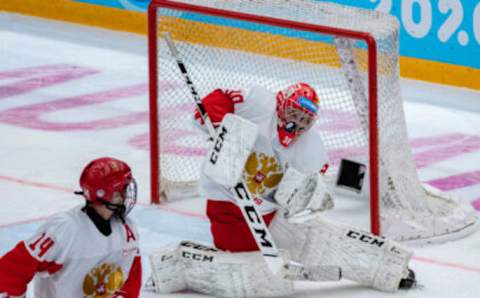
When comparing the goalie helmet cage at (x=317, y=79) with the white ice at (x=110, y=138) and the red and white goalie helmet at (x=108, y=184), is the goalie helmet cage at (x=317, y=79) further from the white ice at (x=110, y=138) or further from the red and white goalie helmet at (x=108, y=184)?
the red and white goalie helmet at (x=108, y=184)

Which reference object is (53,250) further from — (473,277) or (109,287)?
(473,277)

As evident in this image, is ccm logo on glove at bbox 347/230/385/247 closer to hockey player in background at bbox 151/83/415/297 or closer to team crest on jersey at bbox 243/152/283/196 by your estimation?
hockey player in background at bbox 151/83/415/297

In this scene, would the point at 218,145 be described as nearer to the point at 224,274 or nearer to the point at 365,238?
the point at 224,274

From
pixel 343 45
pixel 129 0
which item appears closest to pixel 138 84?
pixel 129 0

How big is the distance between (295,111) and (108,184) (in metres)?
1.36

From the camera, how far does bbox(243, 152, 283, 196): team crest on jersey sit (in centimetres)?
Result: 501

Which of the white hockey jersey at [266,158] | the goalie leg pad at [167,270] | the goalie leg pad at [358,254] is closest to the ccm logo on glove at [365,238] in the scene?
the goalie leg pad at [358,254]

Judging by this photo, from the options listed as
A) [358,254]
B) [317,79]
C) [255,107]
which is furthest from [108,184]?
[317,79]

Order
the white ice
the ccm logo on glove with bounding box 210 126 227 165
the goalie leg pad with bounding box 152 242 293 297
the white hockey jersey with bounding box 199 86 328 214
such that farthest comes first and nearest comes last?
the white ice → the white hockey jersey with bounding box 199 86 328 214 → the goalie leg pad with bounding box 152 242 293 297 → the ccm logo on glove with bounding box 210 126 227 165

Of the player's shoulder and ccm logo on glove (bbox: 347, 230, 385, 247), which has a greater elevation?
the player's shoulder

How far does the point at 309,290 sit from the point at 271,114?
725mm

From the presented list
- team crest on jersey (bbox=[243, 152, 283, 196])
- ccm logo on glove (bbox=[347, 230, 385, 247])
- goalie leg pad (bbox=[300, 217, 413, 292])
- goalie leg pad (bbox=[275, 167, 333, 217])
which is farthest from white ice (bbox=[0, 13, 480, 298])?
team crest on jersey (bbox=[243, 152, 283, 196])

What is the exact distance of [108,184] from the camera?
12.1ft

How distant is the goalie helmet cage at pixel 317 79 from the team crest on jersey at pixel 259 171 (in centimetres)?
66
